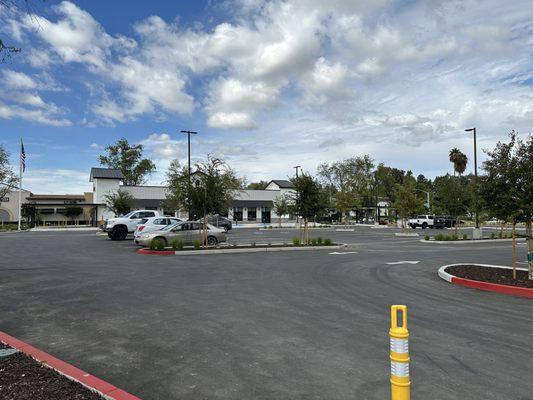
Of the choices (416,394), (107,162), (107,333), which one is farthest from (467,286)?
(107,162)

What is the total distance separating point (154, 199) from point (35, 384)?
6209 centimetres

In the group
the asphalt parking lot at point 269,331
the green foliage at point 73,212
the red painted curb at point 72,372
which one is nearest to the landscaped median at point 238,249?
the asphalt parking lot at point 269,331

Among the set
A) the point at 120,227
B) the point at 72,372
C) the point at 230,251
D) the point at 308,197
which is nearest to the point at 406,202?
the point at 308,197

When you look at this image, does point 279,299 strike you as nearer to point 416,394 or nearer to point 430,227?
point 416,394

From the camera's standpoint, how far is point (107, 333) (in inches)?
256

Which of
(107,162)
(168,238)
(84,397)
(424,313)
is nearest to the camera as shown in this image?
(84,397)

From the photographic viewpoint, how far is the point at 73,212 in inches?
2547

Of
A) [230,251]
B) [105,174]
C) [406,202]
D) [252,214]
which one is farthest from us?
[252,214]

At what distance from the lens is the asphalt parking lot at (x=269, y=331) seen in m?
4.59

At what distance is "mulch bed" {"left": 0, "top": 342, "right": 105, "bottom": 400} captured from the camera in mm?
4046

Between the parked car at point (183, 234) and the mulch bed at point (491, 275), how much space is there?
44.1ft

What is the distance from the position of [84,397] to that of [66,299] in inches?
218

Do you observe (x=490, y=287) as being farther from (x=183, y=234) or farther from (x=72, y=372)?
(x=183, y=234)

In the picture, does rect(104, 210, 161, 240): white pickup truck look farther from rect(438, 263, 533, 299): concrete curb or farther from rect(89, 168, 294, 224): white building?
rect(438, 263, 533, 299): concrete curb
